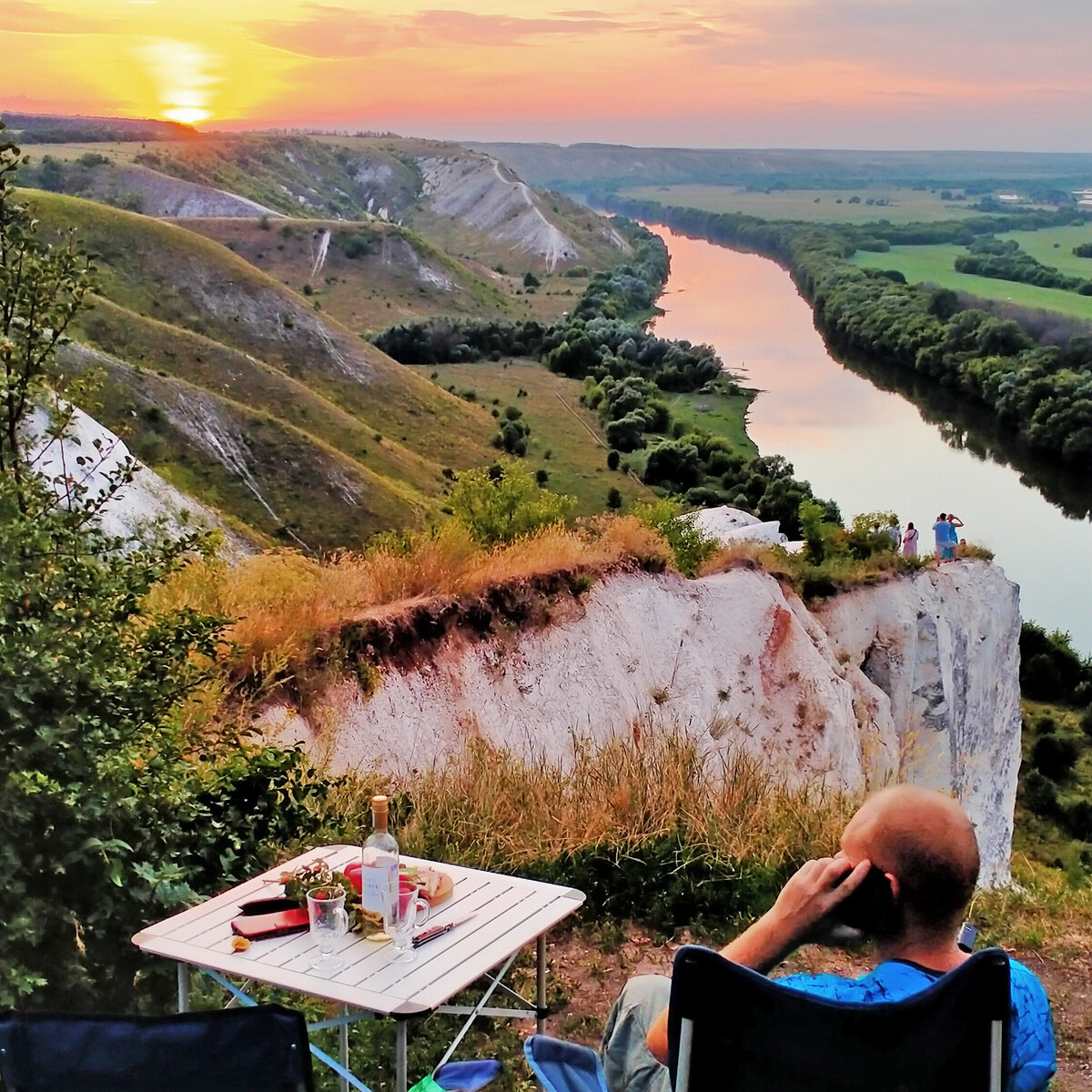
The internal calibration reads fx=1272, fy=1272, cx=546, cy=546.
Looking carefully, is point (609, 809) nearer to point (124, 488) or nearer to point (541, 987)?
point (541, 987)

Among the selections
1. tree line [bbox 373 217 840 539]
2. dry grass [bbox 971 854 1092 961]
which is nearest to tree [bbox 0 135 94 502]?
dry grass [bbox 971 854 1092 961]

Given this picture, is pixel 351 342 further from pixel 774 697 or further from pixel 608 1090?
pixel 608 1090

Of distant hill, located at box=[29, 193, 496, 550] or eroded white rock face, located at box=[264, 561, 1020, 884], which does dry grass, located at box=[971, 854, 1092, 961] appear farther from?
distant hill, located at box=[29, 193, 496, 550]

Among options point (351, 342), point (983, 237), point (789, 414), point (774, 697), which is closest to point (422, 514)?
point (351, 342)

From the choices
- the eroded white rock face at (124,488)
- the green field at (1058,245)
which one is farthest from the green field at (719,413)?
the green field at (1058,245)

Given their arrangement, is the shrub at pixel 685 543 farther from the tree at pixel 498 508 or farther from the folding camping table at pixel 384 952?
the folding camping table at pixel 384 952
